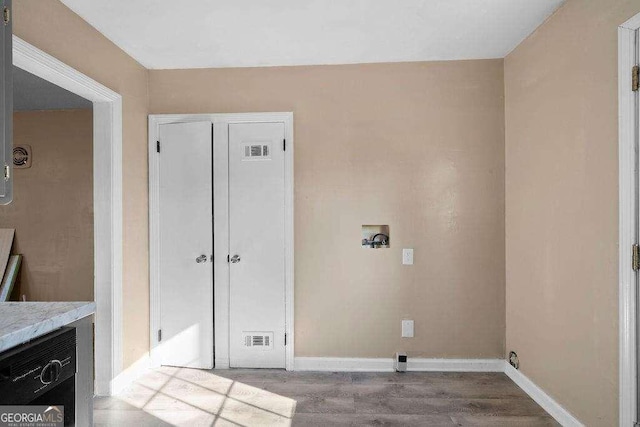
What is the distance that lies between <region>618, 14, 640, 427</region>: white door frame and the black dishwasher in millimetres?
2380

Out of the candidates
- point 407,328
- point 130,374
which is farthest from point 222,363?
point 407,328

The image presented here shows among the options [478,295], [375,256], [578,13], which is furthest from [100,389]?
[578,13]

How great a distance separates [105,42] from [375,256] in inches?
102

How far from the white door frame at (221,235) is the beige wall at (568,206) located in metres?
1.79

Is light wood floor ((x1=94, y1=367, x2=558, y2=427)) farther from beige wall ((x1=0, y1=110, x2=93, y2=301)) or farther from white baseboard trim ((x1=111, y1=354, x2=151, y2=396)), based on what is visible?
beige wall ((x1=0, y1=110, x2=93, y2=301))

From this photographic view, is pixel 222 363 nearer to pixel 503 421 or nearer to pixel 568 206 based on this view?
pixel 503 421

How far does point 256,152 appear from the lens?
3008 millimetres

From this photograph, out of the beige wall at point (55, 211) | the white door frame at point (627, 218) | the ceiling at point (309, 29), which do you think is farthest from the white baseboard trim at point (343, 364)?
the beige wall at point (55, 211)

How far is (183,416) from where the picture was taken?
2312mm

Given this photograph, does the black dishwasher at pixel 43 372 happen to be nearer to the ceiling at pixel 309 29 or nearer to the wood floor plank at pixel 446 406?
the wood floor plank at pixel 446 406

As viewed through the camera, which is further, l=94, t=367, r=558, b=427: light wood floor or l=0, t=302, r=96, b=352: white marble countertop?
l=94, t=367, r=558, b=427: light wood floor

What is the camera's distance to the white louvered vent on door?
3002 mm

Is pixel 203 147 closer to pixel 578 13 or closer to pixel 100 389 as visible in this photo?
pixel 100 389

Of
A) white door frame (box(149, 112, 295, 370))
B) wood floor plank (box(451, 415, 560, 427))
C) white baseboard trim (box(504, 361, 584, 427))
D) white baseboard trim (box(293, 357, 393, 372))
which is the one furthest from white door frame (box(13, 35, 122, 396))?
white baseboard trim (box(504, 361, 584, 427))
